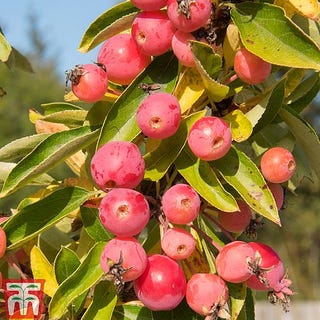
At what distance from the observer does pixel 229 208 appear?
0.85 m

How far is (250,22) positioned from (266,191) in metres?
0.22

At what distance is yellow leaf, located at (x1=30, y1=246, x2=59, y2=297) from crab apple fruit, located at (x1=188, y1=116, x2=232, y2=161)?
0.28m

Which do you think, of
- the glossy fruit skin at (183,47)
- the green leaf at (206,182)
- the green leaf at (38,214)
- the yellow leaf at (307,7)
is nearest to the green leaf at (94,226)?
the green leaf at (38,214)

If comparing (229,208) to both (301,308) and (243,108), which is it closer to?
(243,108)

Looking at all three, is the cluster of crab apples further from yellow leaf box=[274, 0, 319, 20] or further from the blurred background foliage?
the blurred background foliage

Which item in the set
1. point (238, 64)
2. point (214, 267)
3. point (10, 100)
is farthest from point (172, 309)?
point (10, 100)

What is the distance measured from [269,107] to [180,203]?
207 millimetres

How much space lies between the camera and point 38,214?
915mm

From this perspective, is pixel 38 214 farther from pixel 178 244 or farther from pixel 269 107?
pixel 269 107

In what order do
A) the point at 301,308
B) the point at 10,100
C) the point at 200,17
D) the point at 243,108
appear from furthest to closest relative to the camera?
the point at 10,100, the point at 301,308, the point at 243,108, the point at 200,17

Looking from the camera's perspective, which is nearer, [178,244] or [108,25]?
[178,244]

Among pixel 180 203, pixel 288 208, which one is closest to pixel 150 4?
pixel 180 203

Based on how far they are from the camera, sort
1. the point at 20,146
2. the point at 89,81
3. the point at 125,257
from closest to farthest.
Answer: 1. the point at 125,257
2. the point at 89,81
3. the point at 20,146

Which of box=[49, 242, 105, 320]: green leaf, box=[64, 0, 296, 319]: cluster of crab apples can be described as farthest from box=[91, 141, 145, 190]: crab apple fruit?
box=[49, 242, 105, 320]: green leaf
